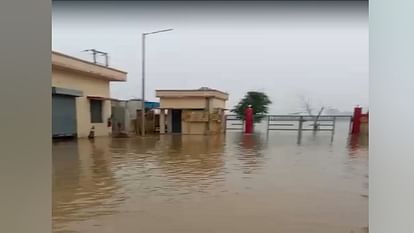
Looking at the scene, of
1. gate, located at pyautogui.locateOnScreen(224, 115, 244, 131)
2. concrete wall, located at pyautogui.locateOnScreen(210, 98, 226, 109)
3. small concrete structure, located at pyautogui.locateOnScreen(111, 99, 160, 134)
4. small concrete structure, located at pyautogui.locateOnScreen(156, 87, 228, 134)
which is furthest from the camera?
gate, located at pyautogui.locateOnScreen(224, 115, 244, 131)

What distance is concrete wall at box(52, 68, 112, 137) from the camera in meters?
11.0

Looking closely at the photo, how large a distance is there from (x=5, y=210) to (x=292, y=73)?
11089 millimetres

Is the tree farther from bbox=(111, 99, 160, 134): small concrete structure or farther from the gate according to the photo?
bbox=(111, 99, 160, 134): small concrete structure

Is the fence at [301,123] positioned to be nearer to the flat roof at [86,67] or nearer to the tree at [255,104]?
the tree at [255,104]

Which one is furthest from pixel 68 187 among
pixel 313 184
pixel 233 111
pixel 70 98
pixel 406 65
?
pixel 233 111

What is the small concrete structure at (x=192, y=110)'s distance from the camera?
13383 millimetres

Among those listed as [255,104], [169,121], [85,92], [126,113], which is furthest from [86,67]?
[255,104]

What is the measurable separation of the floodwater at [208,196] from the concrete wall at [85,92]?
4582mm

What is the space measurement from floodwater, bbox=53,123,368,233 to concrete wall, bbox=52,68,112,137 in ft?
15.0

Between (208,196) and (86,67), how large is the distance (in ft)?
27.7

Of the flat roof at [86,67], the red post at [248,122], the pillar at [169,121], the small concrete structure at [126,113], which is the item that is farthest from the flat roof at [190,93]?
the flat roof at [86,67]

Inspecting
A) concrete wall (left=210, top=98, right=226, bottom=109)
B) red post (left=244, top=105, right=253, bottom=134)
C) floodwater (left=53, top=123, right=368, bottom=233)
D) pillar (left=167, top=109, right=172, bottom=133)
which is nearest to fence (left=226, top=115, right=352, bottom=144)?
red post (left=244, top=105, right=253, bottom=134)

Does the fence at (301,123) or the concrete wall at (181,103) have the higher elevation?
the concrete wall at (181,103)

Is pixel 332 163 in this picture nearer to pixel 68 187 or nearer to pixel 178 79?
pixel 68 187
